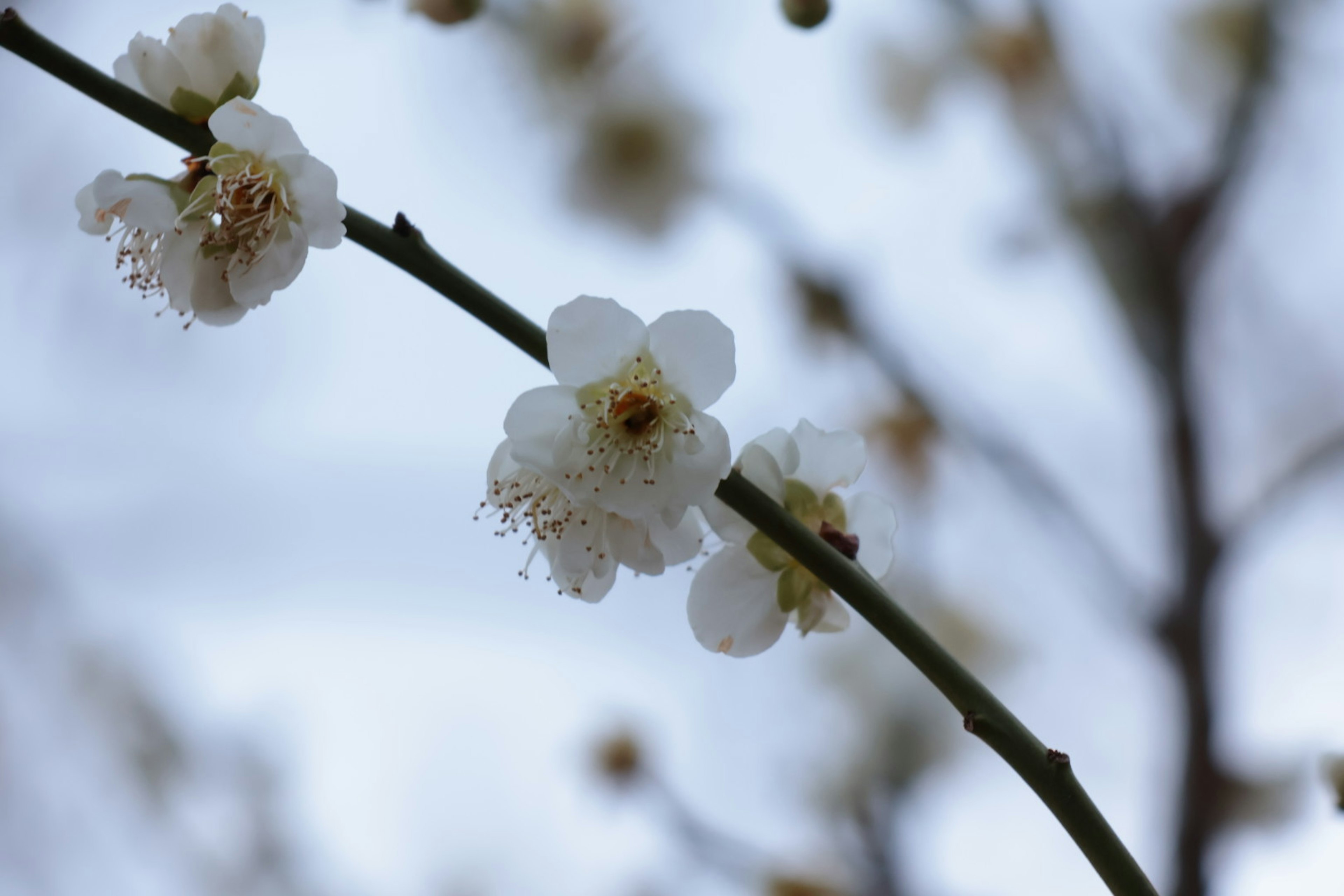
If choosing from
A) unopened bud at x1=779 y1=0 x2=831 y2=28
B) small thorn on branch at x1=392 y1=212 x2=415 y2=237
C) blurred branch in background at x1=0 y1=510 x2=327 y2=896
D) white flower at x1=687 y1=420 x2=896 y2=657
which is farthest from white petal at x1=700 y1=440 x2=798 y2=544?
blurred branch in background at x1=0 y1=510 x2=327 y2=896

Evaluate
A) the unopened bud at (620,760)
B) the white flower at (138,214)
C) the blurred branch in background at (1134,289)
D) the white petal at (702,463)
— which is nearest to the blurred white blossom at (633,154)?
the blurred branch in background at (1134,289)

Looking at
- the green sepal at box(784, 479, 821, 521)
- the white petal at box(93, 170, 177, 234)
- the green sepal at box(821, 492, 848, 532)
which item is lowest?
the white petal at box(93, 170, 177, 234)

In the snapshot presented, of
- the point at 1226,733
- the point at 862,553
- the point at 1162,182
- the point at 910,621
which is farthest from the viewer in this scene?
the point at 1162,182

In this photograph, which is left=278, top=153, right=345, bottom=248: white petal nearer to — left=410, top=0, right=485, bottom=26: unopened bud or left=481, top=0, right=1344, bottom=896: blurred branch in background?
left=410, top=0, right=485, bottom=26: unopened bud

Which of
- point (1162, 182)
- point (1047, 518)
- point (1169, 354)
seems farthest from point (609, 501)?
point (1162, 182)

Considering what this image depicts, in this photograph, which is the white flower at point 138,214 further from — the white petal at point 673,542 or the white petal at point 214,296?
the white petal at point 673,542

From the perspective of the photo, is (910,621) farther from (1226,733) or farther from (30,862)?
(30,862)

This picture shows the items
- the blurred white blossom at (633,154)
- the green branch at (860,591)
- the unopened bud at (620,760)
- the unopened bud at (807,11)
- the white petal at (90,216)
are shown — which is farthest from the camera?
the blurred white blossom at (633,154)
